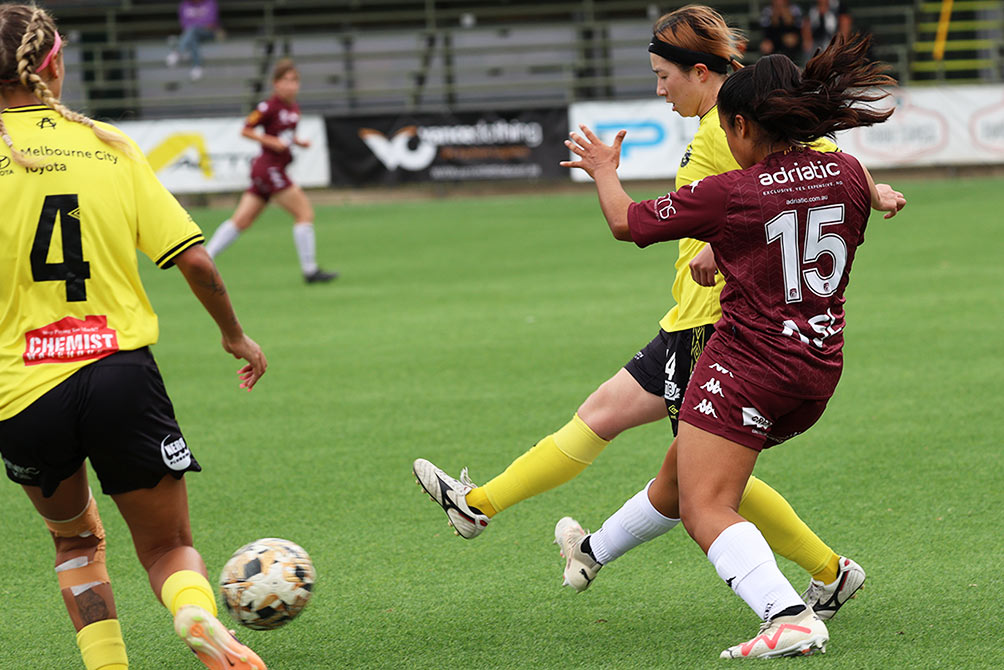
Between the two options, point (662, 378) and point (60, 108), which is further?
point (662, 378)

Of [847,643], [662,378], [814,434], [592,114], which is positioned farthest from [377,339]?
[592,114]

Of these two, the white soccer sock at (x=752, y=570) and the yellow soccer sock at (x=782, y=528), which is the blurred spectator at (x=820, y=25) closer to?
the yellow soccer sock at (x=782, y=528)

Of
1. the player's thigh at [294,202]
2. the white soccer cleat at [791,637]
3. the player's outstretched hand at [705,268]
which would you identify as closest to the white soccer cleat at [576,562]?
the white soccer cleat at [791,637]

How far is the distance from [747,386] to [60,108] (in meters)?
1.94

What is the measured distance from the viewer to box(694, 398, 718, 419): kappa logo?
11.3ft

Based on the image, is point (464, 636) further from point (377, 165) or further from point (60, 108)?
point (377, 165)

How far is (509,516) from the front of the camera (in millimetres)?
5348

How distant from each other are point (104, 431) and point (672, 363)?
1770mm

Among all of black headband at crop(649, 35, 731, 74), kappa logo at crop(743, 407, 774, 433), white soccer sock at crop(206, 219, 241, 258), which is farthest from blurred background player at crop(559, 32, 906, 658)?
white soccer sock at crop(206, 219, 241, 258)

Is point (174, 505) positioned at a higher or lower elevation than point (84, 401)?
lower

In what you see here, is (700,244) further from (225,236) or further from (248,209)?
(225,236)

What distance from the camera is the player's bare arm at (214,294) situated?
3.34 m

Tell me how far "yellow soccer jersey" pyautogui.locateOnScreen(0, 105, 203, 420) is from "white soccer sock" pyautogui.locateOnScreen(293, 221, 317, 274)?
9.46m

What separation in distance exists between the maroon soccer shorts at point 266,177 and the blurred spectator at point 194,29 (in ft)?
40.0
